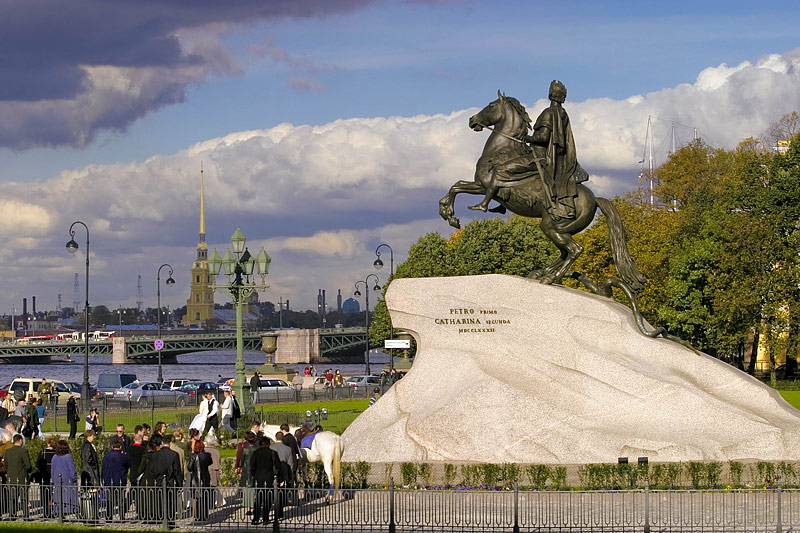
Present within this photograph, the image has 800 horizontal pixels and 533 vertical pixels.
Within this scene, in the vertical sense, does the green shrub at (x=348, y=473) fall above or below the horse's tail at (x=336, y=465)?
below

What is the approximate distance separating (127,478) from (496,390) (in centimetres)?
685

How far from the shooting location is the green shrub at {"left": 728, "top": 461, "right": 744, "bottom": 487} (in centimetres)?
2042

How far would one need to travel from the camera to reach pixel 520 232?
6600cm

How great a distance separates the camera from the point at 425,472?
21234 mm

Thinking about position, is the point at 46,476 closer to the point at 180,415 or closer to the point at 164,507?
the point at 164,507

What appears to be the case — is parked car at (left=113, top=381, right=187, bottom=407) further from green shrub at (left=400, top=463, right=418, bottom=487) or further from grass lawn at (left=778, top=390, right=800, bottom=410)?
green shrub at (left=400, top=463, right=418, bottom=487)

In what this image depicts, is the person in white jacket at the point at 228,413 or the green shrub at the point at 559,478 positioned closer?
the green shrub at the point at 559,478

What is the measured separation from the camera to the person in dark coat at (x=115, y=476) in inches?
714

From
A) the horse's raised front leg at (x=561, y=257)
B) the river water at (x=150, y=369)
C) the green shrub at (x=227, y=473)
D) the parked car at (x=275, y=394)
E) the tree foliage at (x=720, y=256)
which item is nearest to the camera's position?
the green shrub at (x=227, y=473)

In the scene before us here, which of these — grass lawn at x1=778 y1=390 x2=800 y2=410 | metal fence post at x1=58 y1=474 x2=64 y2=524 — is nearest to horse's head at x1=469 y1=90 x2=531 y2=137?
metal fence post at x1=58 y1=474 x2=64 y2=524

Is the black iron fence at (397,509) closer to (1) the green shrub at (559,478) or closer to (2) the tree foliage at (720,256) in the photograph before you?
(1) the green shrub at (559,478)

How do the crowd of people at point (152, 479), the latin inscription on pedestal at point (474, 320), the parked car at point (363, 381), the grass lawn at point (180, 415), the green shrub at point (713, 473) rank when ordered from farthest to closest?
the parked car at point (363, 381) → the grass lawn at point (180, 415) → the latin inscription on pedestal at point (474, 320) → the green shrub at point (713, 473) → the crowd of people at point (152, 479)

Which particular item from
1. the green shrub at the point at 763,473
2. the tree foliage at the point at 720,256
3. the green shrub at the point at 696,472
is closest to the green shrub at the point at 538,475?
the green shrub at the point at 696,472

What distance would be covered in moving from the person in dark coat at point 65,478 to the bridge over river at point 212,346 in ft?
321
